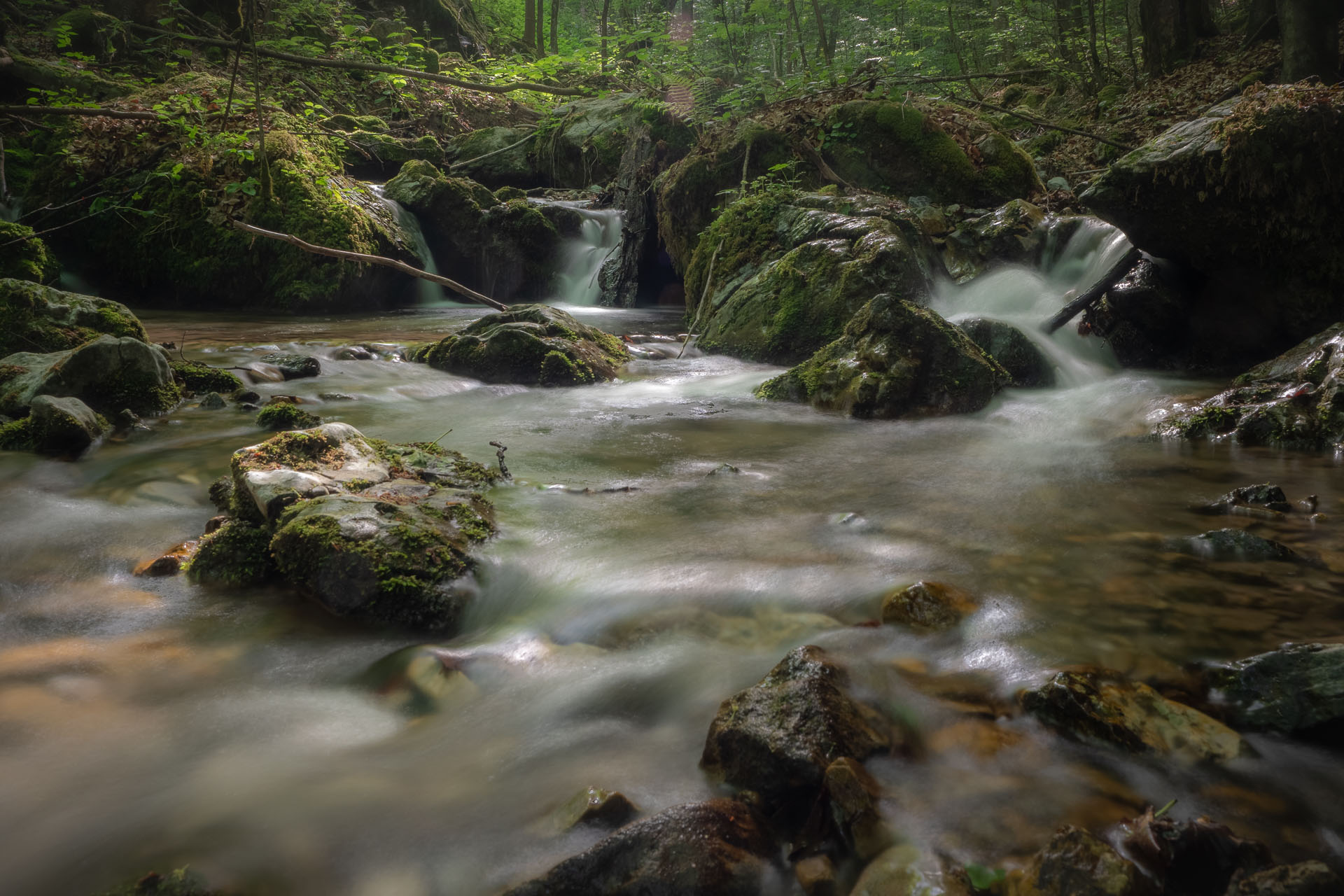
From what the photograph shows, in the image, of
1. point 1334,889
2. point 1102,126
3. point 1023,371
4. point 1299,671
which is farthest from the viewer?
point 1102,126

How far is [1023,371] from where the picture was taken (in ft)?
23.4

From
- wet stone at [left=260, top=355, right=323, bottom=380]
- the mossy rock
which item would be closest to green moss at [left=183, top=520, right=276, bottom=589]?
wet stone at [left=260, top=355, right=323, bottom=380]

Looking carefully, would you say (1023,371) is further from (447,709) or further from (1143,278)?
(447,709)

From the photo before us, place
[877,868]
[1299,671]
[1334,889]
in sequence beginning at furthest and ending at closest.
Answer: [1299,671]
[877,868]
[1334,889]

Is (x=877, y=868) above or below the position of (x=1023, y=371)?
below

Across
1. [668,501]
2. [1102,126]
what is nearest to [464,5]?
[1102,126]

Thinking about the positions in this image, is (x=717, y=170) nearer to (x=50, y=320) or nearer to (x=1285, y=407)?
(x=1285, y=407)

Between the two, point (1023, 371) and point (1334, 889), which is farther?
point (1023, 371)

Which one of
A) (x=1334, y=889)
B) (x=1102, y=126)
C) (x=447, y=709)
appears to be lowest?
(x=447, y=709)

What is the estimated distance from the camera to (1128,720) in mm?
2127

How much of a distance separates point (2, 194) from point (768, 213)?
418 inches

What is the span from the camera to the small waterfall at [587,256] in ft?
48.4

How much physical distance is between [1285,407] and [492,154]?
1724 centimetres

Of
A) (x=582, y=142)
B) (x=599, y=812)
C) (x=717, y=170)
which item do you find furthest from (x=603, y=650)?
(x=582, y=142)
